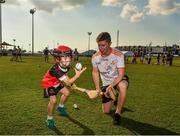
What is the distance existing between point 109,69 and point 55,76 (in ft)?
6.02

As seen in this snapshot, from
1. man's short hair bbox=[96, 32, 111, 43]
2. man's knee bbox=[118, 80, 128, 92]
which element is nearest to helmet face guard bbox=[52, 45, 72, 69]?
man's short hair bbox=[96, 32, 111, 43]

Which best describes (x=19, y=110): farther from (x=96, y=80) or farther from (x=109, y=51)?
(x=109, y=51)

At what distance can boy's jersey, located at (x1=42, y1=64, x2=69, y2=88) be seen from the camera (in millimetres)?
7707

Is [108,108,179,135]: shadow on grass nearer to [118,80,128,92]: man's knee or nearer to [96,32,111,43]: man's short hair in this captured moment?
[118,80,128,92]: man's knee

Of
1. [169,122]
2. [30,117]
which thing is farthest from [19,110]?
[169,122]

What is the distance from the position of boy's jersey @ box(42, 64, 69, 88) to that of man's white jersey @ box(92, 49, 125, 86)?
134 centimetres

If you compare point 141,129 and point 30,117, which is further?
point 30,117

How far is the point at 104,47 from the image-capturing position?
8156 millimetres

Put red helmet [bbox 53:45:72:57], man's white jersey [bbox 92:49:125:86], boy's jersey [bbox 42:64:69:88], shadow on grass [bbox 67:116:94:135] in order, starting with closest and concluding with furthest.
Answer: shadow on grass [bbox 67:116:94:135], red helmet [bbox 53:45:72:57], boy's jersey [bbox 42:64:69:88], man's white jersey [bbox 92:49:125:86]

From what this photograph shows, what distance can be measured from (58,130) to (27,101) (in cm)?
389

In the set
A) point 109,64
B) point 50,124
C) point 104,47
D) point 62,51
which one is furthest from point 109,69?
point 50,124

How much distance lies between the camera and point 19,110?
9422 mm

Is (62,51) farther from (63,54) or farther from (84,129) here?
(84,129)

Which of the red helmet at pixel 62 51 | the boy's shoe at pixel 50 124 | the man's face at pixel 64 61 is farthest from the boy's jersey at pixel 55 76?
the boy's shoe at pixel 50 124
